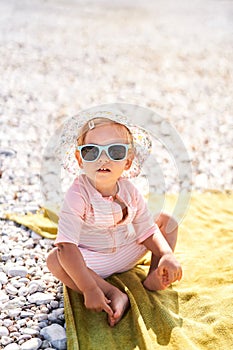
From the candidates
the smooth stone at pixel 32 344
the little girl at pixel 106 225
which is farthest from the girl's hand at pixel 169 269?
the smooth stone at pixel 32 344

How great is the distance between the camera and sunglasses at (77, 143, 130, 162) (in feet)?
8.15

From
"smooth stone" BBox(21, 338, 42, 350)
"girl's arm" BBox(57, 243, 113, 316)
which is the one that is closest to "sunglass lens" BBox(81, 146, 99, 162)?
"girl's arm" BBox(57, 243, 113, 316)

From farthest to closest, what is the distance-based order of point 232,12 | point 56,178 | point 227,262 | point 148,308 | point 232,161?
point 232,12 → point 232,161 → point 56,178 → point 227,262 → point 148,308

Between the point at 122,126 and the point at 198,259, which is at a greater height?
the point at 122,126

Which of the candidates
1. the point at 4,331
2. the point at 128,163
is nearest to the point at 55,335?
the point at 4,331

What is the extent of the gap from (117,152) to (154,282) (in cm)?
66

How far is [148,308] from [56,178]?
1.90 meters

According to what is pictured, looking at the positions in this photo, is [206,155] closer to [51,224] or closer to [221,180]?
[221,180]

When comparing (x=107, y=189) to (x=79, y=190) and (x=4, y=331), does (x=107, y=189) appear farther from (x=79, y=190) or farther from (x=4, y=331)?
(x=4, y=331)

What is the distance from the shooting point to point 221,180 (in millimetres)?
4496

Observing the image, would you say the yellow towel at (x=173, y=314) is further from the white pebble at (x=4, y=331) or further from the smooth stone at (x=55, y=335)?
the white pebble at (x=4, y=331)

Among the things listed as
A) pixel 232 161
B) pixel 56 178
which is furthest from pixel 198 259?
pixel 232 161

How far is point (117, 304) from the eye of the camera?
2.44m

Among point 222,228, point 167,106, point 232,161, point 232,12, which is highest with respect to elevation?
point 232,12
